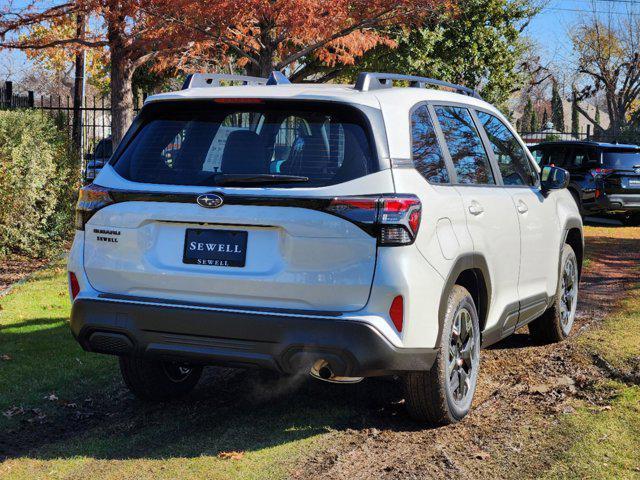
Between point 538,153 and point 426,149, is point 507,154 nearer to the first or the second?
point 426,149

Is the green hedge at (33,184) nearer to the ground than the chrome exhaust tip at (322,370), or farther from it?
farther from it

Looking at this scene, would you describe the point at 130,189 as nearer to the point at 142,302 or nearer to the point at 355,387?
the point at 142,302

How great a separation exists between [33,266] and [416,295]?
797 cm

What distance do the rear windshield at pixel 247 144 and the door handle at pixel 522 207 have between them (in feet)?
6.16

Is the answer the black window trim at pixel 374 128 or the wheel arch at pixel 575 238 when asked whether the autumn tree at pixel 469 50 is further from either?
the black window trim at pixel 374 128

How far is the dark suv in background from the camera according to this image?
1841cm

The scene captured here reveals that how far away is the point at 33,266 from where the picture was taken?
11.1 m

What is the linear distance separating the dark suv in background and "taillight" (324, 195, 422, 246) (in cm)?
1519

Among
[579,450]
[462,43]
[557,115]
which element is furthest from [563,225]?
[557,115]

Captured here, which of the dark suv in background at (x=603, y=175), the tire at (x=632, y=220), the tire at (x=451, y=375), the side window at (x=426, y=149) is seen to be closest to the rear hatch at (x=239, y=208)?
the side window at (x=426, y=149)

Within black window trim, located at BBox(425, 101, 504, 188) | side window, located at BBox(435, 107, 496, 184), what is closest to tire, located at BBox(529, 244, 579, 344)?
black window trim, located at BBox(425, 101, 504, 188)

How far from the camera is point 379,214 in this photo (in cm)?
417

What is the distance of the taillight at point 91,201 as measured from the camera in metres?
4.65

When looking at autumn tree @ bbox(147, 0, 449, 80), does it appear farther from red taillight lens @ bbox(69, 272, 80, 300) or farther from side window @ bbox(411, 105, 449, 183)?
red taillight lens @ bbox(69, 272, 80, 300)
